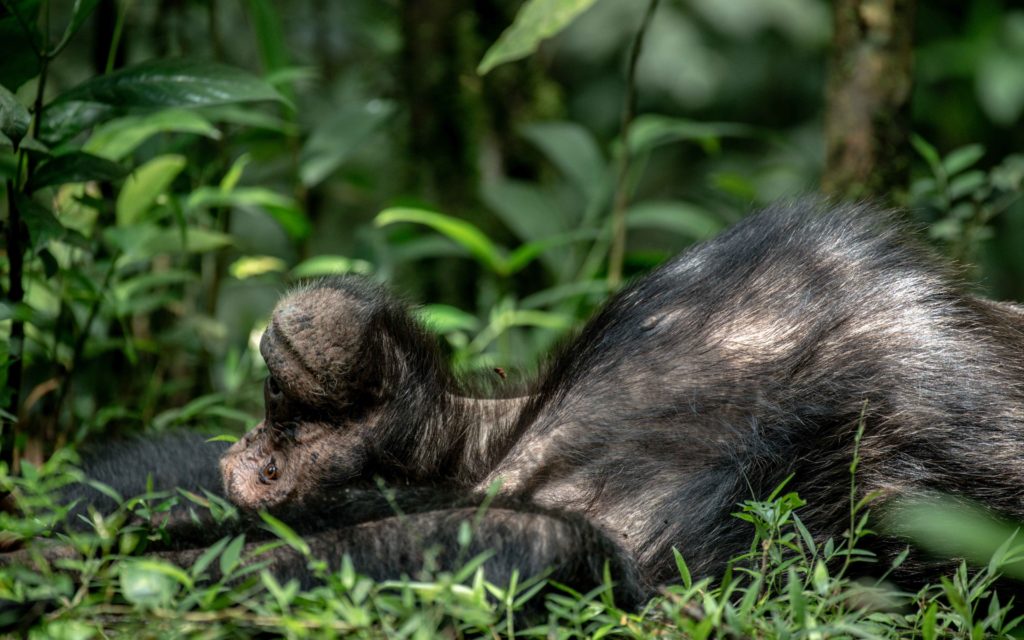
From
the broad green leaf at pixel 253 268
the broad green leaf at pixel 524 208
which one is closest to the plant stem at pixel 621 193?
the broad green leaf at pixel 524 208

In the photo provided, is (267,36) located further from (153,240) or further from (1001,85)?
(1001,85)

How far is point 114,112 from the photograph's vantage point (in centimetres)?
340

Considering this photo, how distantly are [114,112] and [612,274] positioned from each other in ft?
8.39

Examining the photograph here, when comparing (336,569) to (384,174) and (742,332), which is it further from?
(384,174)

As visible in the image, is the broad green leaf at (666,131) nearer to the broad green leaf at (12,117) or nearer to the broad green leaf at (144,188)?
the broad green leaf at (144,188)

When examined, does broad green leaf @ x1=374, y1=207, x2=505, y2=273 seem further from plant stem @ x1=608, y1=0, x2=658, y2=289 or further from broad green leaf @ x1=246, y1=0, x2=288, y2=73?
broad green leaf @ x1=246, y1=0, x2=288, y2=73

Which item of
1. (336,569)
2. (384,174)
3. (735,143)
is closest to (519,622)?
(336,569)

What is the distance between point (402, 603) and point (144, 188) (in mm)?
2854

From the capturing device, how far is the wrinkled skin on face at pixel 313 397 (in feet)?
9.48

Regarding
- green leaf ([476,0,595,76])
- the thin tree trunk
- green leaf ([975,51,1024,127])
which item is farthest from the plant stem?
green leaf ([975,51,1024,127])

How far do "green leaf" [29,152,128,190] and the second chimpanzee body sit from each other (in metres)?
0.70

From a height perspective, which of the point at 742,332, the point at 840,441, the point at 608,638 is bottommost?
the point at 608,638

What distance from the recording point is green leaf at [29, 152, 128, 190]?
320 centimetres

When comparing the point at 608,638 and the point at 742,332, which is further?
the point at 742,332
